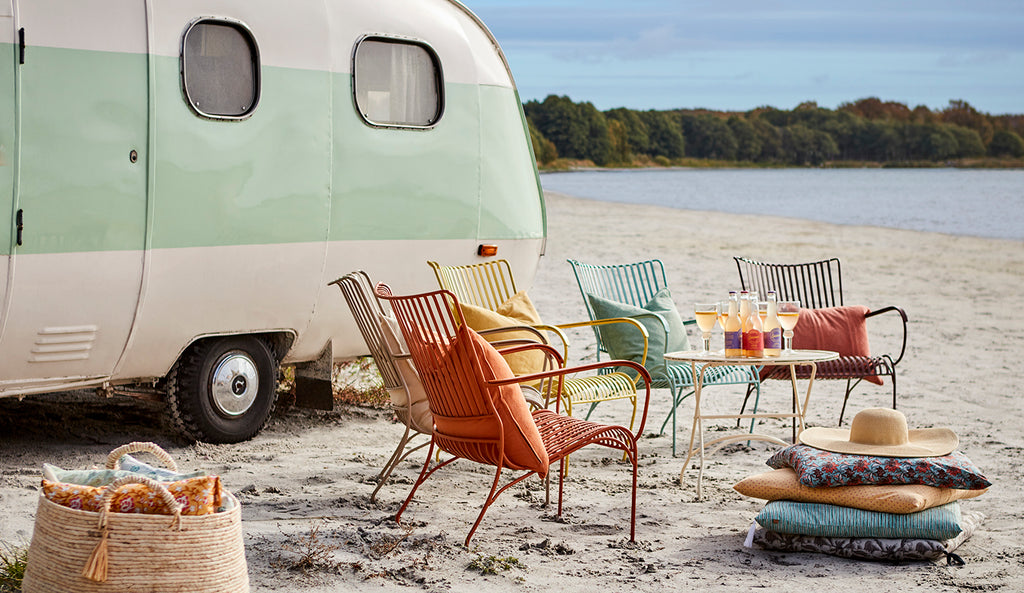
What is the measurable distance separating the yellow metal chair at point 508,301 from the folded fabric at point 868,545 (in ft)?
4.11

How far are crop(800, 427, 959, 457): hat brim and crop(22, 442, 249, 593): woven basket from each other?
9.13ft

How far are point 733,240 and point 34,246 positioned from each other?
64.7 ft

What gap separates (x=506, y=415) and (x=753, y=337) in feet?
5.27

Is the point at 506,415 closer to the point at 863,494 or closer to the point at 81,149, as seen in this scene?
the point at 863,494

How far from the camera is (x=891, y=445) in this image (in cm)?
473

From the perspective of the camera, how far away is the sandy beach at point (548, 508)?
13.8 ft

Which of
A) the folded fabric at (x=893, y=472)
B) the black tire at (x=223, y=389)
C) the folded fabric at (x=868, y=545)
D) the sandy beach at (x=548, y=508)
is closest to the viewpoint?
the sandy beach at (x=548, y=508)

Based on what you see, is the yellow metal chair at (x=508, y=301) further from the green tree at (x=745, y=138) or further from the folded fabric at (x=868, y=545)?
the green tree at (x=745, y=138)

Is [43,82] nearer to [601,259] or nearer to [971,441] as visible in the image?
[971,441]

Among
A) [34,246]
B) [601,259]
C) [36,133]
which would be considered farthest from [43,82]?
[601,259]

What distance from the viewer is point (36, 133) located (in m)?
4.95

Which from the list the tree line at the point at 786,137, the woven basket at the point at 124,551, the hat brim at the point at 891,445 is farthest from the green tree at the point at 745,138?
the woven basket at the point at 124,551

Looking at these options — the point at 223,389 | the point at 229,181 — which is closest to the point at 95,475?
the point at 229,181

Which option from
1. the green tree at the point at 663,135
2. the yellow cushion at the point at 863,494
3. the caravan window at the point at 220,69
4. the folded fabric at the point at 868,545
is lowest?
the folded fabric at the point at 868,545
